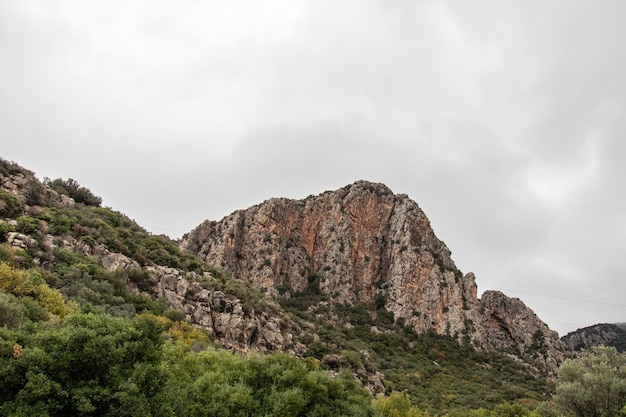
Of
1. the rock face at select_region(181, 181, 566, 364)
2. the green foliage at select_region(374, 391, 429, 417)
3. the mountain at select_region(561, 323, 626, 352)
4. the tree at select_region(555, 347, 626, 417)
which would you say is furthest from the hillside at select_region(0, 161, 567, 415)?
the mountain at select_region(561, 323, 626, 352)

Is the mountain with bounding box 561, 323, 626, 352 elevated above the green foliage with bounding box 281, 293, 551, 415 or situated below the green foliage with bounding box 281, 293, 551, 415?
above

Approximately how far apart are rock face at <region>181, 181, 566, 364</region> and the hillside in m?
0.33

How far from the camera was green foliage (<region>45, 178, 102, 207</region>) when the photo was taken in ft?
204

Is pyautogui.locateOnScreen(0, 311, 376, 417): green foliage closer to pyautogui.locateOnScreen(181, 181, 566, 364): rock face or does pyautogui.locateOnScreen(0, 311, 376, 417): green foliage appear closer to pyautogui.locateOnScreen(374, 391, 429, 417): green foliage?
pyautogui.locateOnScreen(374, 391, 429, 417): green foliage

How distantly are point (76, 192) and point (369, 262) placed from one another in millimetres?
66279

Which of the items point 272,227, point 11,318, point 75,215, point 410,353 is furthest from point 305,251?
point 11,318

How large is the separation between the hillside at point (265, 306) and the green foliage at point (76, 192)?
9.8 inches

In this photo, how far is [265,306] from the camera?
5675cm

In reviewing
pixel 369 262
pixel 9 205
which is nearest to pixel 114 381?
pixel 9 205

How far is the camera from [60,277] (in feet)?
121

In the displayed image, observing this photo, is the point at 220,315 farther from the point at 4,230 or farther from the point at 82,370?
the point at 82,370

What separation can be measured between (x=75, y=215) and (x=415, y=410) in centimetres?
4172

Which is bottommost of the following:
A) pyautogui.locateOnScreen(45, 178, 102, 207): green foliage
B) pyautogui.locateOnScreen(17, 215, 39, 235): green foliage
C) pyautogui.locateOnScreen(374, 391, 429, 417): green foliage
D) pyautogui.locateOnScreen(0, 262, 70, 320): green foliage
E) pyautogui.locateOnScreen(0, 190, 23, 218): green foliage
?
pyautogui.locateOnScreen(374, 391, 429, 417): green foliage

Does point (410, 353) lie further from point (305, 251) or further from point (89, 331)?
point (89, 331)
